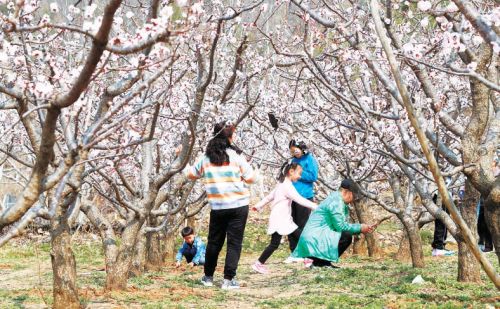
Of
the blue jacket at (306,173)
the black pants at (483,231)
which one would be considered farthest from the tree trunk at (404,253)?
the blue jacket at (306,173)

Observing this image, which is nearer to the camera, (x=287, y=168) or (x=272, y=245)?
(x=272, y=245)

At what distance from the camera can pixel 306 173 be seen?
1178 centimetres

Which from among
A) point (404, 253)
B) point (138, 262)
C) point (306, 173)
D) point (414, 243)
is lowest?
point (138, 262)

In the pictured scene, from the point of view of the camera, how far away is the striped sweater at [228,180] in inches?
357

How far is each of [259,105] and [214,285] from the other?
5.85 meters

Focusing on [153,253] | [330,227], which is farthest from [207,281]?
[153,253]

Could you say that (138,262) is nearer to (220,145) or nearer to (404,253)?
(220,145)

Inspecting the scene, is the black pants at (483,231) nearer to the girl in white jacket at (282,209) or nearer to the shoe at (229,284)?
the girl in white jacket at (282,209)

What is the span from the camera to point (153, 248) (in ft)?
43.3

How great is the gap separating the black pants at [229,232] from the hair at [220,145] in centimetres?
68

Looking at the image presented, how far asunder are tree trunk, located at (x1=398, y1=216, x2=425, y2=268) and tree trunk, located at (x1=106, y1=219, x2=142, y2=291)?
4951mm

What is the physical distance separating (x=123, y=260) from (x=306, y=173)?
397 centimetres

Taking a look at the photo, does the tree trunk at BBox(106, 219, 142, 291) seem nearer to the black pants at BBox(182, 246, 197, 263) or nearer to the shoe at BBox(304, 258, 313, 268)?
the shoe at BBox(304, 258, 313, 268)

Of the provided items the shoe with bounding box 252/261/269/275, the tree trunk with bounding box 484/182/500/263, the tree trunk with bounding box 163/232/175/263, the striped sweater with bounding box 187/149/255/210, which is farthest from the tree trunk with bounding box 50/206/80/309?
the tree trunk with bounding box 163/232/175/263
